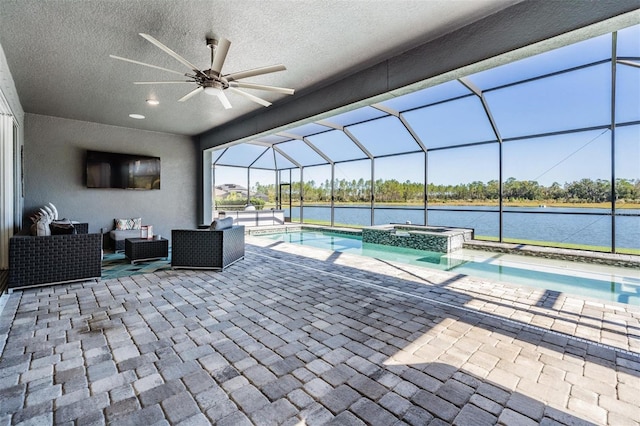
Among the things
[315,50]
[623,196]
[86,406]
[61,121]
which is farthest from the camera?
[61,121]

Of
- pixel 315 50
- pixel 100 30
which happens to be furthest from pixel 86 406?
pixel 315 50

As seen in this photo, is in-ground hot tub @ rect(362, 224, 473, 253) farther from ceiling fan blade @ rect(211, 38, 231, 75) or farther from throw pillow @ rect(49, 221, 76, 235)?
throw pillow @ rect(49, 221, 76, 235)

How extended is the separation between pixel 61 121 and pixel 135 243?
11.5 feet

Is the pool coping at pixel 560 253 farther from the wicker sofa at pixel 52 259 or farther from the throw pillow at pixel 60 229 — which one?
the throw pillow at pixel 60 229

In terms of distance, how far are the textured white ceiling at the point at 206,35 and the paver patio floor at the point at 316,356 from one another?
2910 mm

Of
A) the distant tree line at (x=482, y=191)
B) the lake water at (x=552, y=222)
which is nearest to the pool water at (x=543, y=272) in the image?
the lake water at (x=552, y=222)

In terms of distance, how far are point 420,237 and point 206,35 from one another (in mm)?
6503

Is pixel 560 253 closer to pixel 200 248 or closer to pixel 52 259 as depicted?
pixel 200 248

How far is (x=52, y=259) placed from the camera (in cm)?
386

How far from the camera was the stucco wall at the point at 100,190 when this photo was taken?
6.19m

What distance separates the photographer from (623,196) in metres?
5.87

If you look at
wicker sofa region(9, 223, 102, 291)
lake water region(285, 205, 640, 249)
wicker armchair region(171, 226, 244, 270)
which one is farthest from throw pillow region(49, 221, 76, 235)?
lake water region(285, 205, 640, 249)

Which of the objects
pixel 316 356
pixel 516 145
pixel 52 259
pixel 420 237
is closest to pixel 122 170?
pixel 52 259

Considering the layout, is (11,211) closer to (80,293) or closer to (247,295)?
(80,293)
